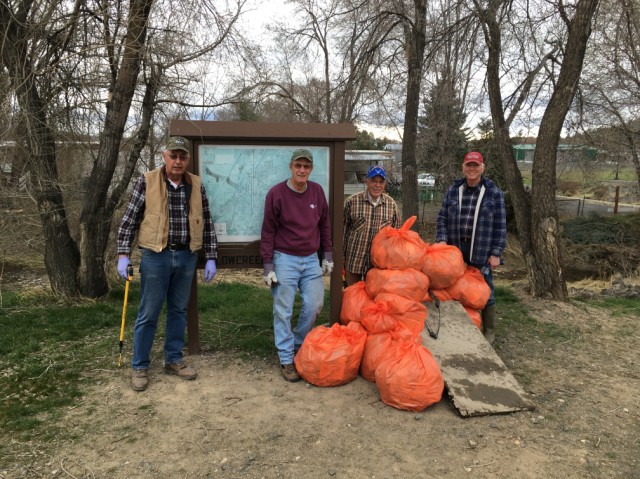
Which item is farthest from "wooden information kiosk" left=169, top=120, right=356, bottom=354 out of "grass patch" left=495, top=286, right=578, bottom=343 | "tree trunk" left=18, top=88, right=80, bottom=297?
"tree trunk" left=18, top=88, right=80, bottom=297

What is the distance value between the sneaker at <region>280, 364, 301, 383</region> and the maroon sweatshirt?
0.90 m

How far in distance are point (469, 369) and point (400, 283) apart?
855 millimetres

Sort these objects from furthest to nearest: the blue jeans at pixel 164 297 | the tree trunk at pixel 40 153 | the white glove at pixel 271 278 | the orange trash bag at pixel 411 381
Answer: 1. the tree trunk at pixel 40 153
2. the white glove at pixel 271 278
3. the blue jeans at pixel 164 297
4. the orange trash bag at pixel 411 381

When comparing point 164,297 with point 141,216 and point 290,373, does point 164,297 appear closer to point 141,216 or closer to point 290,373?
point 141,216

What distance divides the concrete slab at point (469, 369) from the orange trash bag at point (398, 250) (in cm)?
57

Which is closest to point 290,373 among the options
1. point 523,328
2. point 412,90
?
point 523,328

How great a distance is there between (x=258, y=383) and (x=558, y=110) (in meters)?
5.17

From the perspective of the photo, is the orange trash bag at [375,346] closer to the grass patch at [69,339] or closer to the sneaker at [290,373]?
the sneaker at [290,373]

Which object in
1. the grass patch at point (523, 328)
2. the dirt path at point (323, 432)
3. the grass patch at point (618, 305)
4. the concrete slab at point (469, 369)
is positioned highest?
the concrete slab at point (469, 369)

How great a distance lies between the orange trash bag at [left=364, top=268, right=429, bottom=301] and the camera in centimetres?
396

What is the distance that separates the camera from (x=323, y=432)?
3113 millimetres

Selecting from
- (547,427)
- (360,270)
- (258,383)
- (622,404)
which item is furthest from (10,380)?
(622,404)

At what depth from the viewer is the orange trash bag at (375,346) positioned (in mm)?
3662

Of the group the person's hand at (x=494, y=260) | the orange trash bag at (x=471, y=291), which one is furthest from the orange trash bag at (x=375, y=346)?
the person's hand at (x=494, y=260)
